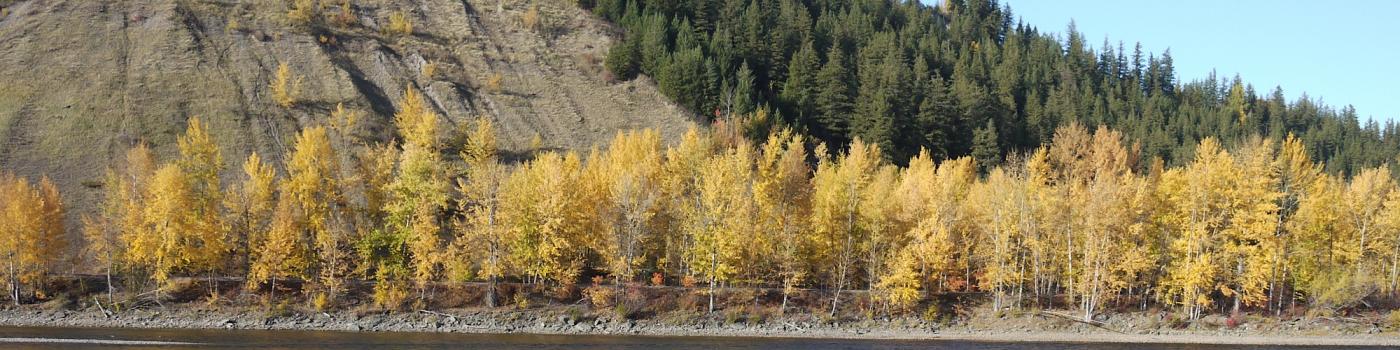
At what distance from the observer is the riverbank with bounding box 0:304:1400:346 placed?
47.8m

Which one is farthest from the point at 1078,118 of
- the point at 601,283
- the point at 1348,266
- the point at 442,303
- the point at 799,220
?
the point at 442,303

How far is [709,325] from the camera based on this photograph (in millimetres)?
50844

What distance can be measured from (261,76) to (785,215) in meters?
61.1

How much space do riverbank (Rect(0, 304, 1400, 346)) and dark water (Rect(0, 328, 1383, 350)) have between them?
2034mm

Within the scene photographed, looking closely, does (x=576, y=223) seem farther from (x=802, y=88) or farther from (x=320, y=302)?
(x=802, y=88)

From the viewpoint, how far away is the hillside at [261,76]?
7769 cm

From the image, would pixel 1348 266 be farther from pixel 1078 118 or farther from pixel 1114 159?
pixel 1078 118

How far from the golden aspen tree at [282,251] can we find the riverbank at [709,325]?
2.16 metres

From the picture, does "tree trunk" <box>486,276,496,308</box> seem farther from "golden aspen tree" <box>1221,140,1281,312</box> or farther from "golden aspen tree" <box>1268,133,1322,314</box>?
"golden aspen tree" <box>1268,133,1322,314</box>

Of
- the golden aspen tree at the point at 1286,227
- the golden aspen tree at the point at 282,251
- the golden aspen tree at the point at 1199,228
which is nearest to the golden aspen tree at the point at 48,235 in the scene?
the golden aspen tree at the point at 282,251

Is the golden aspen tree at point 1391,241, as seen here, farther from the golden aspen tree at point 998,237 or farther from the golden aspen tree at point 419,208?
the golden aspen tree at point 419,208

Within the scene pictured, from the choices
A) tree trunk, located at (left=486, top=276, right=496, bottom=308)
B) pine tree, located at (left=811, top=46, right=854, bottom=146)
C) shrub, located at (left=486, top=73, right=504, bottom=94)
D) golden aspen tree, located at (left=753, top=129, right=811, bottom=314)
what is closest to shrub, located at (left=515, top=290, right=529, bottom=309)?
tree trunk, located at (left=486, top=276, right=496, bottom=308)

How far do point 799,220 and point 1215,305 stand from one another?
80.0 feet

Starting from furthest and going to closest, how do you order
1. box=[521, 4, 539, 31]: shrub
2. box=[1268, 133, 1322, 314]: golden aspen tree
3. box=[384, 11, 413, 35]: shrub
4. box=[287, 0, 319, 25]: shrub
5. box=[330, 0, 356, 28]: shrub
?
box=[521, 4, 539, 31]: shrub → box=[384, 11, 413, 35]: shrub → box=[330, 0, 356, 28]: shrub → box=[287, 0, 319, 25]: shrub → box=[1268, 133, 1322, 314]: golden aspen tree
